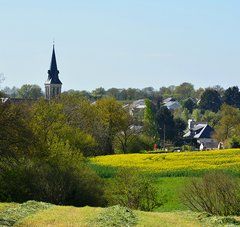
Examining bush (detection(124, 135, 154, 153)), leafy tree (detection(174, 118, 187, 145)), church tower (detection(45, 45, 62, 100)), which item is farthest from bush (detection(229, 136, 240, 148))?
church tower (detection(45, 45, 62, 100))

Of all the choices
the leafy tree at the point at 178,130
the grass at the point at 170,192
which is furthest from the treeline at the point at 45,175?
the leafy tree at the point at 178,130

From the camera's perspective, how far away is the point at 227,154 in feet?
184

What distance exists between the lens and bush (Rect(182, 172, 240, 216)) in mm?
29266

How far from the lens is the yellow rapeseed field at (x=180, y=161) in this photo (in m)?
51.3

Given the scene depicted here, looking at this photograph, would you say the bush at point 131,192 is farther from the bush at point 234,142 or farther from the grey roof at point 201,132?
the grey roof at point 201,132

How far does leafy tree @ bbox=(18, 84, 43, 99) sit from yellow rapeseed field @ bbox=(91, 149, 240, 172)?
96937 mm

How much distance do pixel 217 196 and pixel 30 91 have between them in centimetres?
13596

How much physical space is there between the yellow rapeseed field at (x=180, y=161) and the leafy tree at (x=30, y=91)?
318 feet

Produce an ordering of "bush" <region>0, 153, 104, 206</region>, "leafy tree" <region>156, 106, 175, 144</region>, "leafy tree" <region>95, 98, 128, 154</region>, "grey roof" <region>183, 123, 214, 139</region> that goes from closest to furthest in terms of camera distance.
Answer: "bush" <region>0, 153, 104, 206</region> < "leafy tree" <region>95, 98, 128, 154</region> < "leafy tree" <region>156, 106, 175, 144</region> < "grey roof" <region>183, 123, 214, 139</region>

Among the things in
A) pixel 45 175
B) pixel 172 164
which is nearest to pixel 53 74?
pixel 172 164

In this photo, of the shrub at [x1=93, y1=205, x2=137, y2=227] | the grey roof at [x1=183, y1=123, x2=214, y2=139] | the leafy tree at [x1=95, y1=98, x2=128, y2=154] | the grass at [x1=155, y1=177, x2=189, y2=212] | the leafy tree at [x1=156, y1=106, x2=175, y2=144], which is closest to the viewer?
the shrub at [x1=93, y1=205, x2=137, y2=227]

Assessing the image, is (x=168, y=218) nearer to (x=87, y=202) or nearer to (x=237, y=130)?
(x=87, y=202)

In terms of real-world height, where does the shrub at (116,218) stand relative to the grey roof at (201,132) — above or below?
above

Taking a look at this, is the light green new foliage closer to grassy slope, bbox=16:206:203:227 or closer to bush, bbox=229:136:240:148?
grassy slope, bbox=16:206:203:227
